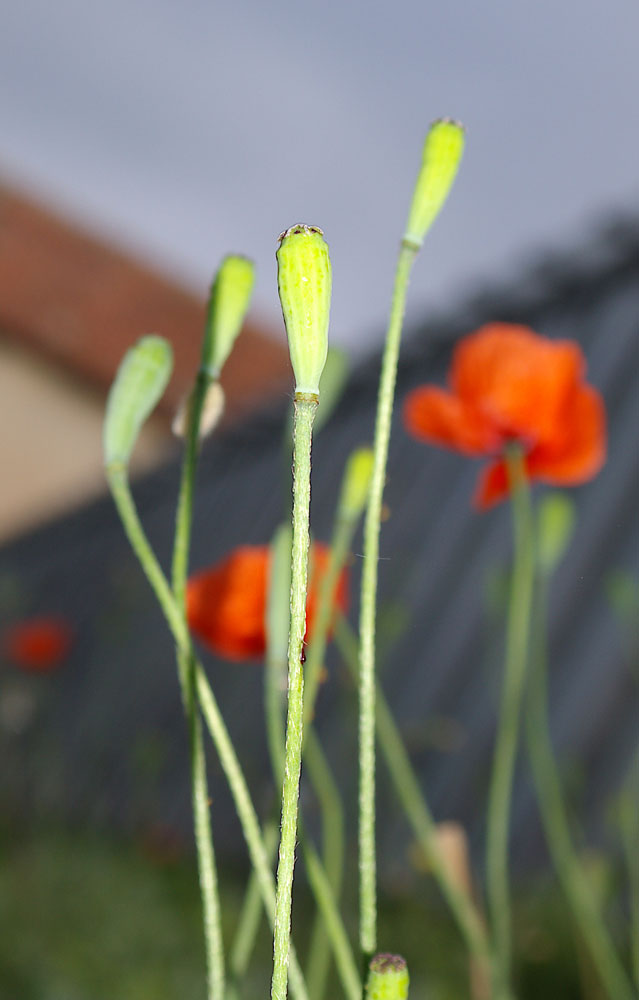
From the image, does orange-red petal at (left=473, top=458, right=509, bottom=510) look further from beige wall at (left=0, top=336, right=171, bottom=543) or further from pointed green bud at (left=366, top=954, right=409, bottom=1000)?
beige wall at (left=0, top=336, right=171, bottom=543)

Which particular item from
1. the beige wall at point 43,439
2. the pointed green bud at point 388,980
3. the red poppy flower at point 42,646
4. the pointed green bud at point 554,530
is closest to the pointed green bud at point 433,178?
the pointed green bud at point 388,980

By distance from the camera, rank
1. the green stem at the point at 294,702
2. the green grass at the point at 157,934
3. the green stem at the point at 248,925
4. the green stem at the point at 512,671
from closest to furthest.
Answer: the green stem at the point at 294,702, the green stem at the point at 248,925, the green stem at the point at 512,671, the green grass at the point at 157,934

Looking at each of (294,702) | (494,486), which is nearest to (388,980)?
(294,702)

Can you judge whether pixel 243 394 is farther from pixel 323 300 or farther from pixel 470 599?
pixel 323 300

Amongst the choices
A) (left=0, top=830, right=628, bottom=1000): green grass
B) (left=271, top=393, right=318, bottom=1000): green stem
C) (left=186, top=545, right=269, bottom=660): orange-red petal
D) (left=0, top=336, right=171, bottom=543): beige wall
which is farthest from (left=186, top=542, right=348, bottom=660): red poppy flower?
(left=0, top=336, right=171, bottom=543): beige wall

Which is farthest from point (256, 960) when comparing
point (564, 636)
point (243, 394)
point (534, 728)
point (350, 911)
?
point (243, 394)

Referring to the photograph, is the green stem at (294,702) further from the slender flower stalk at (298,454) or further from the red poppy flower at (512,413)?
the red poppy flower at (512,413)

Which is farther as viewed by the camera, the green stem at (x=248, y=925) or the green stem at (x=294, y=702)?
the green stem at (x=248, y=925)
